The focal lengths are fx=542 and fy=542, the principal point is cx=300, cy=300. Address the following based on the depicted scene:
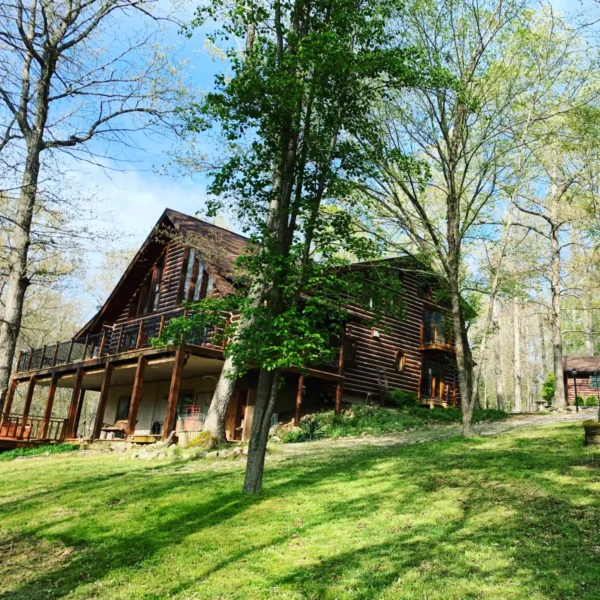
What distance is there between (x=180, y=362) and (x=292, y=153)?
952 cm

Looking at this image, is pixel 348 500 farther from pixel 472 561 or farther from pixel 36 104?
pixel 36 104

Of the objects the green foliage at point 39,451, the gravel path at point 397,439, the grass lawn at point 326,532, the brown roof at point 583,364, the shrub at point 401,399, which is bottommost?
the green foliage at point 39,451

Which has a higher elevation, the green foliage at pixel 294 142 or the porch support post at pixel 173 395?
the green foliage at pixel 294 142

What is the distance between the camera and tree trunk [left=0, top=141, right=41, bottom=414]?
331 inches

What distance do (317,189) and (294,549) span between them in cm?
633

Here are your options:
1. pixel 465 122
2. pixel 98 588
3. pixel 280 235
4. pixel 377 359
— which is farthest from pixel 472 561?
pixel 377 359

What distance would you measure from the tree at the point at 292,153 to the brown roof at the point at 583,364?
96.1ft

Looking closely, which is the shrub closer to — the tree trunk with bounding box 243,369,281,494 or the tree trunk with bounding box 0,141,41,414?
the tree trunk with bounding box 243,369,281,494

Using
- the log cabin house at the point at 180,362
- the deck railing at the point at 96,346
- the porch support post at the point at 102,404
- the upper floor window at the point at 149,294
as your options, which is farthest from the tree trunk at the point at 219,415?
the upper floor window at the point at 149,294

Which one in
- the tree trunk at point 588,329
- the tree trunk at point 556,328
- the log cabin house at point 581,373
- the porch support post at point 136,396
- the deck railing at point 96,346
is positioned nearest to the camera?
the porch support post at point 136,396

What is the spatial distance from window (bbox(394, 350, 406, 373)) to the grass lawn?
14831mm

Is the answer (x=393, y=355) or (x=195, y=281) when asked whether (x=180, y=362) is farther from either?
(x=393, y=355)

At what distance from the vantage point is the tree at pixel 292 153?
870 centimetres

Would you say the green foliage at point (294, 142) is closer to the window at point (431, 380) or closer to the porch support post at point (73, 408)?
the porch support post at point (73, 408)
